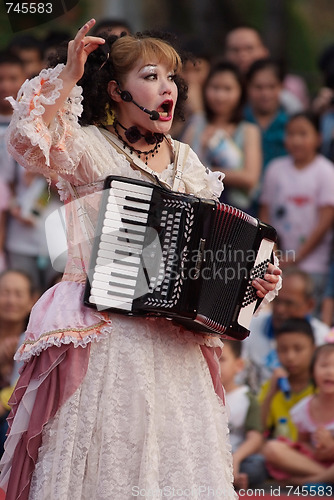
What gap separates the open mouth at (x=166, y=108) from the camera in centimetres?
384

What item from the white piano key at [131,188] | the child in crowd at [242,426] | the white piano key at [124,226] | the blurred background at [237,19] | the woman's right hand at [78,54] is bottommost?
the child in crowd at [242,426]

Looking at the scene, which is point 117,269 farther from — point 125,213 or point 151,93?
point 151,93

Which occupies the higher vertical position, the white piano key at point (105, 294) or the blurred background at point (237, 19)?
the blurred background at point (237, 19)

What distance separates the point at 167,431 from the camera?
370cm

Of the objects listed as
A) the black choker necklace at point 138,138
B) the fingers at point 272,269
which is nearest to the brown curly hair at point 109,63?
the black choker necklace at point 138,138

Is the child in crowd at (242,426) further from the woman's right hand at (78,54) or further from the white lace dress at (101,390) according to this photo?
the woman's right hand at (78,54)

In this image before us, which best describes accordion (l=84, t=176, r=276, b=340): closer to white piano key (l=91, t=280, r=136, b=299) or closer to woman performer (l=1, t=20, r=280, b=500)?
white piano key (l=91, t=280, r=136, b=299)

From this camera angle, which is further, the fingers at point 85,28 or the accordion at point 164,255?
the accordion at point 164,255

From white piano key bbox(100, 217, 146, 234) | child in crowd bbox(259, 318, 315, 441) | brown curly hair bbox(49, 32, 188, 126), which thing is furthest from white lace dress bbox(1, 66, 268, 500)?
child in crowd bbox(259, 318, 315, 441)

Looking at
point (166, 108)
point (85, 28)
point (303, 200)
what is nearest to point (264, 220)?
point (303, 200)

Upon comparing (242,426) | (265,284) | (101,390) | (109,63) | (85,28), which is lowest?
(242,426)

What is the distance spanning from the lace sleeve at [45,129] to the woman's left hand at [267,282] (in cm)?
89

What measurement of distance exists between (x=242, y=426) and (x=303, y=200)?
1.91 metres

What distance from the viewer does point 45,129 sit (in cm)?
354
